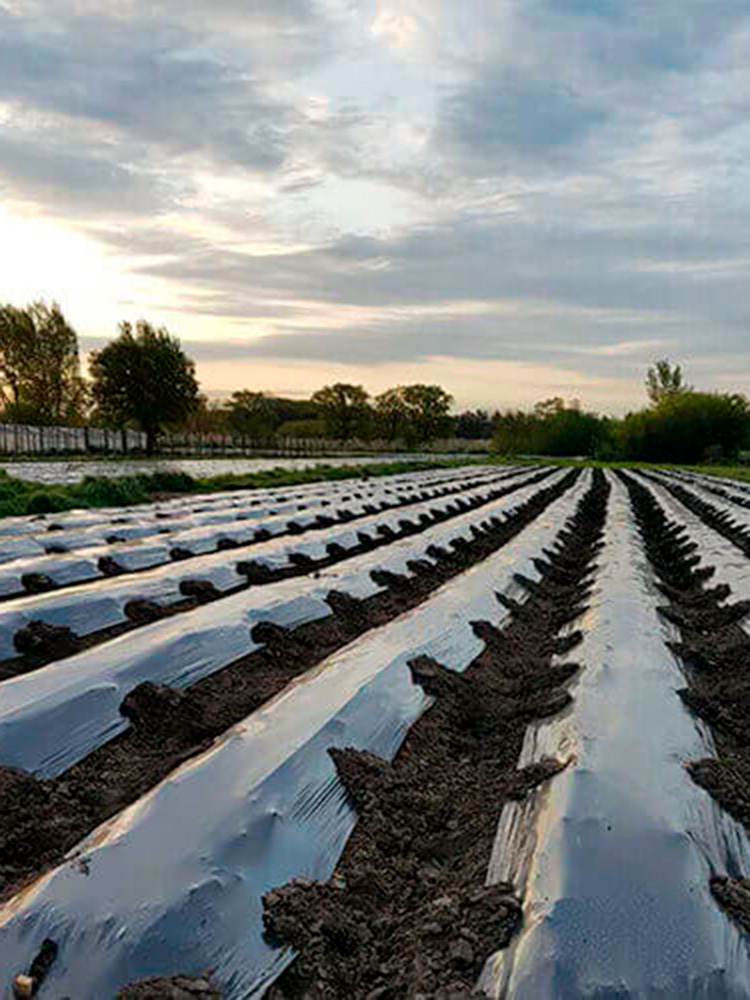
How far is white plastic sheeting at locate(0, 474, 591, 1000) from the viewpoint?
142cm

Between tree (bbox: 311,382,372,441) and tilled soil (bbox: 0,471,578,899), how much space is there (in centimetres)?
5631

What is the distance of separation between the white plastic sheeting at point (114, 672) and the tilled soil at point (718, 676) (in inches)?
67.1

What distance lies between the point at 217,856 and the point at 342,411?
59.0 metres

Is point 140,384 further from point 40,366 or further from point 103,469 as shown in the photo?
point 103,469

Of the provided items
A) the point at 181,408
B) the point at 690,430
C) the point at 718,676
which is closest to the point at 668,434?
the point at 690,430

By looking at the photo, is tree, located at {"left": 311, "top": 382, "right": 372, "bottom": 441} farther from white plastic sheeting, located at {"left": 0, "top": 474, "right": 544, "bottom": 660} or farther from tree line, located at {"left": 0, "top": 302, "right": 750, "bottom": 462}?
white plastic sheeting, located at {"left": 0, "top": 474, "right": 544, "bottom": 660}

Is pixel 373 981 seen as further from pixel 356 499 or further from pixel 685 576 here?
pixel 356 499

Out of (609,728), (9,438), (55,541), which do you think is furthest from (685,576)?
(9,438)

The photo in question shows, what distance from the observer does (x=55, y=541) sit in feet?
18.4

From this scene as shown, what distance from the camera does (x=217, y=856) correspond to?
65.7 inches

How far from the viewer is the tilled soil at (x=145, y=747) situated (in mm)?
1909

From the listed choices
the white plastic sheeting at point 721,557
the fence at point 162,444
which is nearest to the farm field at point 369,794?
the white plastic sheeting at point 721,557

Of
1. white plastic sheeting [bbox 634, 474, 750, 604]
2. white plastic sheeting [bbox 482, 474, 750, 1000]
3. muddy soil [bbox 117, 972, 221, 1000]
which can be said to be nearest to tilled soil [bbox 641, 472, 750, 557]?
white plastic sheeting [bbox 634, 474, 750, 604]

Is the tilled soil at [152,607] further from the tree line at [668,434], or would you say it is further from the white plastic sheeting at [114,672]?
the tree line at [668,434]
